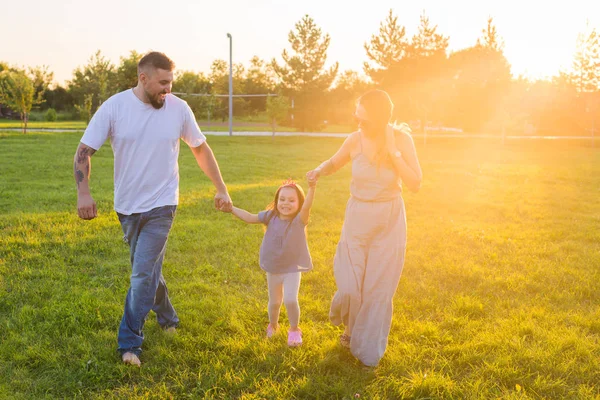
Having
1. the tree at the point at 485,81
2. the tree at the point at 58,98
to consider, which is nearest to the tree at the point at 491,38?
the tree at the point at 485,81

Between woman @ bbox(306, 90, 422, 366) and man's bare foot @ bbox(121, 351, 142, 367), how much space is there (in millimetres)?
1681

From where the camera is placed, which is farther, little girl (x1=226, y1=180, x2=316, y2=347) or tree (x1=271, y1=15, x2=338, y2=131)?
tree (x1=271, y1=15, x2=338, y2=131)

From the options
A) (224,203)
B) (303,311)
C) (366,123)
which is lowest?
(303,311)

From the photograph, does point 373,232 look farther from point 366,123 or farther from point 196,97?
point 196,97

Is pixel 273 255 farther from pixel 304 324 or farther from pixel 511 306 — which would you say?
pixel 511 306

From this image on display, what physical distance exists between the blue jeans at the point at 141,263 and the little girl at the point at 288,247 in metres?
0.66

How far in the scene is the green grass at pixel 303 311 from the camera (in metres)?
3.91

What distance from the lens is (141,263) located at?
405 centimetres

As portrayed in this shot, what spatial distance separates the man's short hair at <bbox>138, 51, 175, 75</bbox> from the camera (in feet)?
12.7

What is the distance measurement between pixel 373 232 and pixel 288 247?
2.55ft

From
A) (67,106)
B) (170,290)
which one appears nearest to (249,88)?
(67,106)

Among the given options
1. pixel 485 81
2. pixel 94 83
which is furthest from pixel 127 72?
pixel 485 81

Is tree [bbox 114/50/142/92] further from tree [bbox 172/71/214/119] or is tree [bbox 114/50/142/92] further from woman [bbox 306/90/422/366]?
woman [bbox 306/90/422/366]

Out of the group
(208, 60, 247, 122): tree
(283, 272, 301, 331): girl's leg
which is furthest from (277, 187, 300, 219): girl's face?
(208, 60, 247, 122): tree
